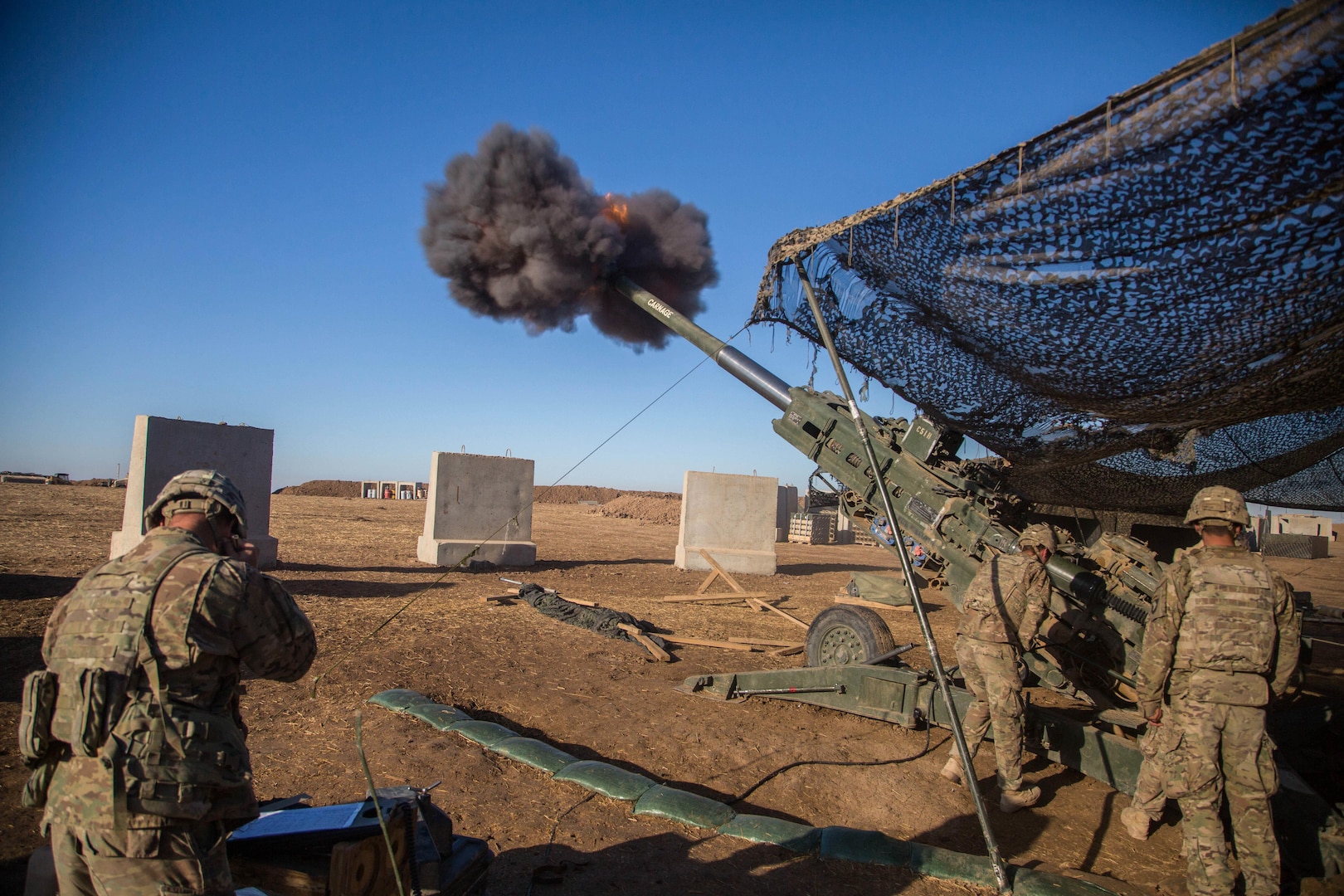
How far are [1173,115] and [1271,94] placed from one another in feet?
1.03

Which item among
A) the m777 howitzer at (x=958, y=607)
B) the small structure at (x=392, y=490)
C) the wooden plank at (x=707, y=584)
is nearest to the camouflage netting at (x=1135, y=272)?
the m777 howitzer at (x=958, y=607)

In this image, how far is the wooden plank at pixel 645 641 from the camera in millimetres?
7949

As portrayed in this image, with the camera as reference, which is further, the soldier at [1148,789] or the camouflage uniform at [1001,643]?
the camouflage uniform at [1001,643]

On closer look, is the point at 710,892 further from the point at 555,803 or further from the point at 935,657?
the point at 935,657

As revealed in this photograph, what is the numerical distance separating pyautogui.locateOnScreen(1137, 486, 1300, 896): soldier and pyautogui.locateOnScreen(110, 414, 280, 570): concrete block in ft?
34.5

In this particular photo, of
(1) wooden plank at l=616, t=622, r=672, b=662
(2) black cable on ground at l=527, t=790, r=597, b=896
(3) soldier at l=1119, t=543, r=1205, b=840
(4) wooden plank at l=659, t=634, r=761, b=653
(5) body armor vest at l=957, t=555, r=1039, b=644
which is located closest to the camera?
(2) black cable on ground at l=527, t=790, r=597, b=896

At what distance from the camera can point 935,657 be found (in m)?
3.23

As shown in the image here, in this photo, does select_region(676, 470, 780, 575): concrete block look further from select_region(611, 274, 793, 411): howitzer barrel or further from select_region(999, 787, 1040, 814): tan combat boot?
select_region(999, 787, 1040, 814): tan combat boot

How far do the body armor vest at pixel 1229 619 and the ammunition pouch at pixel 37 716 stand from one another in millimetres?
4425

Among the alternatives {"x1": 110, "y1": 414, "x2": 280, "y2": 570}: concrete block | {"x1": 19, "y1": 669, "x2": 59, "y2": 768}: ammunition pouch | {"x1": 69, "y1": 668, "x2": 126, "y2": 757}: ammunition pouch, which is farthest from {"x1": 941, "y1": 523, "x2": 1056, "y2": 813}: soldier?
{"x1": 110, "y1": 414, "x2": 280, "y2": 570}: concrete block

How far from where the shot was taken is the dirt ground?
147 inches

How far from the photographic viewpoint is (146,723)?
6.79ft

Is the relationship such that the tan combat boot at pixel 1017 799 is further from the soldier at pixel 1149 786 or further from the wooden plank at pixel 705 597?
the wooden plank at pixel 705 597

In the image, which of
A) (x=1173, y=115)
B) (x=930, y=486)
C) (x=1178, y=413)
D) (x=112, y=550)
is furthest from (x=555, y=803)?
(x=112, y=550)
